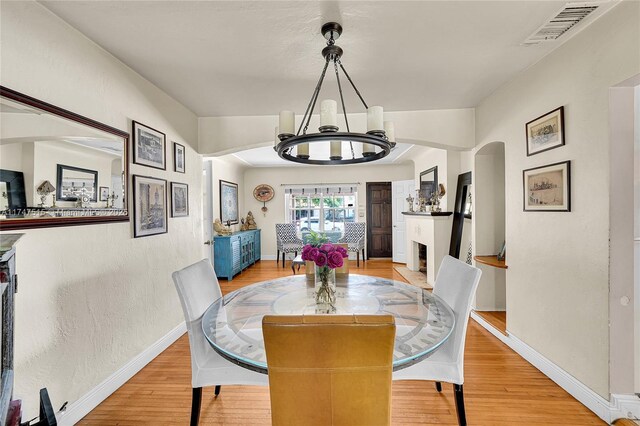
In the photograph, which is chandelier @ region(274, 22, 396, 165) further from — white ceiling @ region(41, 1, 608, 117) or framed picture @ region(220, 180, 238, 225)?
framed picture @ region(220, 180, 238, 225)

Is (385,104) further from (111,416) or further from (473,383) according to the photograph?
(111,416)

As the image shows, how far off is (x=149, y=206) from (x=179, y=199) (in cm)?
52

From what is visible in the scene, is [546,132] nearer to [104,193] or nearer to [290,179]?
[104,193]

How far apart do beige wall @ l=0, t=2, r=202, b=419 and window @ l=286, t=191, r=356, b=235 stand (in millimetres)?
4741

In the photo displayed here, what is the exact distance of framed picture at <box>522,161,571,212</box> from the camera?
204 centimetres

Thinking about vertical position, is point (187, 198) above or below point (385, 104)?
below

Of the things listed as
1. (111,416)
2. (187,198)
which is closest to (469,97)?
(187,198)

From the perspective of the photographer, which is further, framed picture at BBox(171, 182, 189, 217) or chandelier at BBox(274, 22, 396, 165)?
framed picture at BBox(171, 182, 189, 217)

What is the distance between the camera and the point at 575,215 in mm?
1976

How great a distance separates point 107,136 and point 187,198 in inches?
47.4

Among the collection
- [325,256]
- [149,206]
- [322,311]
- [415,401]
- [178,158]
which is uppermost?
[178,158]

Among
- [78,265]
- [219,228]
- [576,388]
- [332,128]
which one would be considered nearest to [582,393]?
[576,388]

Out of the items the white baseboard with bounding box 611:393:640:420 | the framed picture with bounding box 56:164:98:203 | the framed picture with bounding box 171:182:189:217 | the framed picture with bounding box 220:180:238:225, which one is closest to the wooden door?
the framed picture with bounding box 220:180:238:225

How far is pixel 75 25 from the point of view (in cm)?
178
